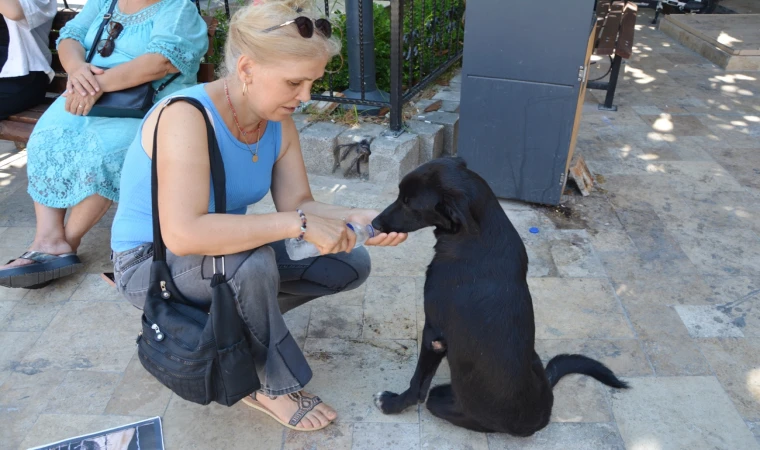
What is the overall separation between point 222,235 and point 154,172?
0.31m

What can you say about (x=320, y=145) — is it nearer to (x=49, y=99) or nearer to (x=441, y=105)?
(x=441, y=105)

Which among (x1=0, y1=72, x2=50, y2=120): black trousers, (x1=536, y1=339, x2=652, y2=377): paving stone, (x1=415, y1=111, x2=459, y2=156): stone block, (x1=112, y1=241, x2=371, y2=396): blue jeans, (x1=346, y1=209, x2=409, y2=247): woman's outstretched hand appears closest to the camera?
(x1=112, y1=241, x2=371, y2=396): blue jeans

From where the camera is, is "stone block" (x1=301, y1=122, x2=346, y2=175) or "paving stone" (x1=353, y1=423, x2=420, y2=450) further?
"stone block" (x1=301, y1=122, x2=346, y2=175)

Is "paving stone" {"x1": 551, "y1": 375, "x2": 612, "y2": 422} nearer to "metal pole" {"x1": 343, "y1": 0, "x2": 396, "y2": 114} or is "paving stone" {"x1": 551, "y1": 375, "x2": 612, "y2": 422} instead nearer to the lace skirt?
the lace skirt

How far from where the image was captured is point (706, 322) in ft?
9.59

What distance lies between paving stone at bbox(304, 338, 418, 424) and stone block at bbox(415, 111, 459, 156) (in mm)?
2169

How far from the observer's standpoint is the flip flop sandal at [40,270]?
9.70 feet

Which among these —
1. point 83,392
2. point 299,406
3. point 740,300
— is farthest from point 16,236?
point 740,300

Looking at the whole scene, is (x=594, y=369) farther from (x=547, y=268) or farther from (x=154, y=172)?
→ (x=154, y=172)

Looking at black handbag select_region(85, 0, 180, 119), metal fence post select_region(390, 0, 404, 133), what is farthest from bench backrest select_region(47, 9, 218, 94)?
metal fence post select_region(390, 0, 404, 133)

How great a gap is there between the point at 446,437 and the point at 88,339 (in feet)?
5.80

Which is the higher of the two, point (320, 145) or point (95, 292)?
point (320, 145)

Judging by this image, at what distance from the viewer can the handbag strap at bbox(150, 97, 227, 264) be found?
196 centimetres

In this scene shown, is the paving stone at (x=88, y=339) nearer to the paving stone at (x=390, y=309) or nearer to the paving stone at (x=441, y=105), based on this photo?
the paving stone at (x=390, y=309)
